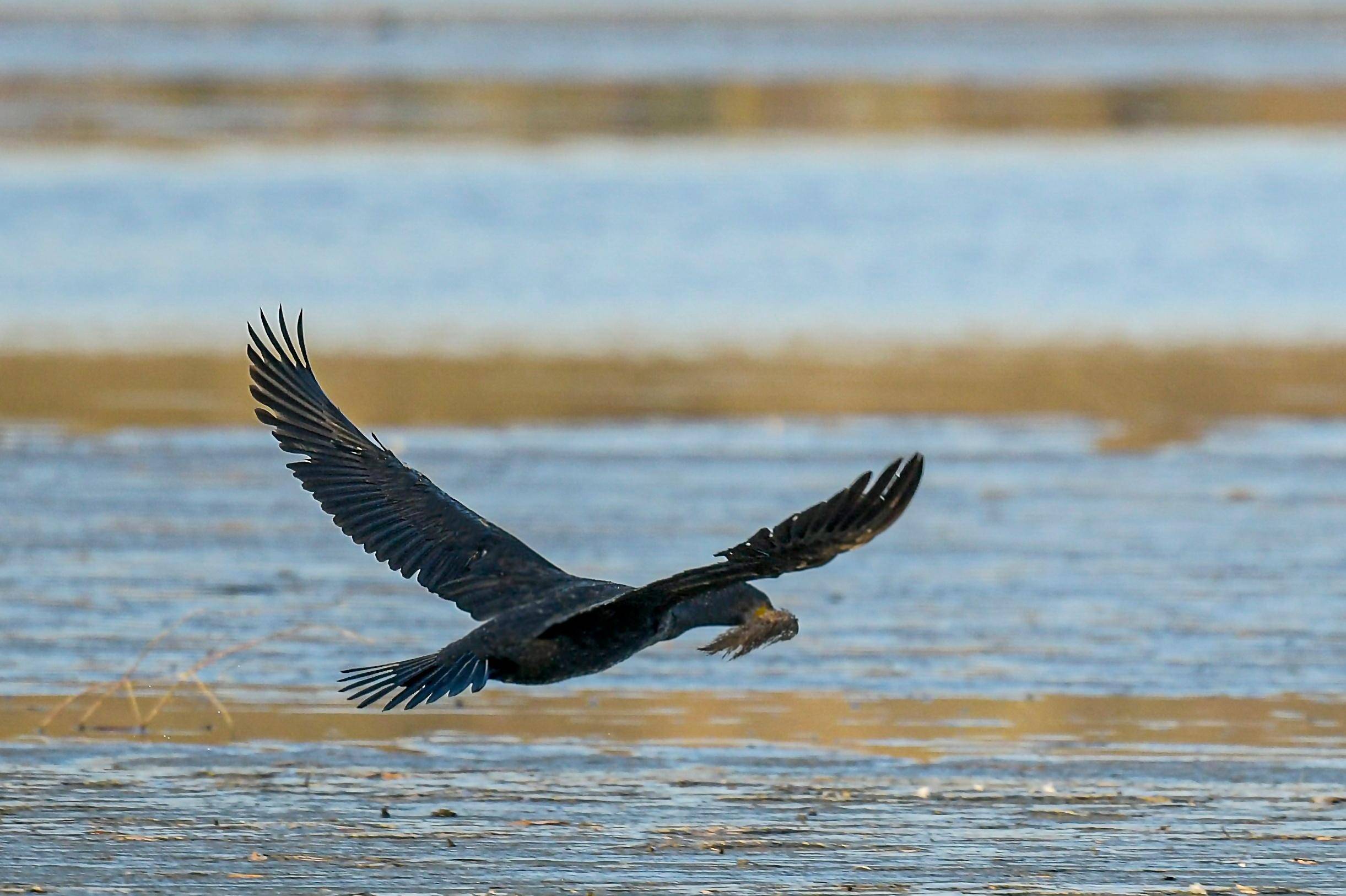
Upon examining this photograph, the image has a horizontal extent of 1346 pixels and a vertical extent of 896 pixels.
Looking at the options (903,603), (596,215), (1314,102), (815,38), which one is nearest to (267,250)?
(596,215)

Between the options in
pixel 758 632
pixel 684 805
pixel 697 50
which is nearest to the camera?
pixel 758 632

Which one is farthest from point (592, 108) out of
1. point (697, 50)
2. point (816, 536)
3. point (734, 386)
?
point (816, 536)

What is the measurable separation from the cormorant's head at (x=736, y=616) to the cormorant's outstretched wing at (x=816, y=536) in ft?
0.75

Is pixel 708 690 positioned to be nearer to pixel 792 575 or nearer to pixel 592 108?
pixel 792 575

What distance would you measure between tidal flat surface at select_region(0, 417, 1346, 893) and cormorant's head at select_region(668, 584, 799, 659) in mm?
636

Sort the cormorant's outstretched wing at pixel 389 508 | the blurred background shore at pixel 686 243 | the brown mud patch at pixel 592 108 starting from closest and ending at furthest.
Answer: the cormorant's outstretched wing at pixel 389 508 < the blurred background shore at pixel 686 243 < the brown mud patch at pixel 592 108

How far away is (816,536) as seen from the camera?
5254mm

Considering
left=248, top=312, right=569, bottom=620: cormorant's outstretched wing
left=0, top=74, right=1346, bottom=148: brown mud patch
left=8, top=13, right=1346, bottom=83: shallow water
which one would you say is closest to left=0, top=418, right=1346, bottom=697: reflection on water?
left=248, top=312, right=569, bottom=620: cormorant's outstretched wing

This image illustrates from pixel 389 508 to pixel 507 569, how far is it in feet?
1.44

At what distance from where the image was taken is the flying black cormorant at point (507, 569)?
529 centimetres

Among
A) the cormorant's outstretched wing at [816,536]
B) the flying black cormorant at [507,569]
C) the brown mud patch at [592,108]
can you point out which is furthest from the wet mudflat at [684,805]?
the brown mud patch at [592,108]

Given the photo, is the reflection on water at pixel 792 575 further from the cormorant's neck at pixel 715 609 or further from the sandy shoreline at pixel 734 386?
the cormorant's neck at pixel 715 609

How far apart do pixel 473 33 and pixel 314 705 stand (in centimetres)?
5155

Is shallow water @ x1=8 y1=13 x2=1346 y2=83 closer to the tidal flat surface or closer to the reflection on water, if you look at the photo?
the reflection on water
